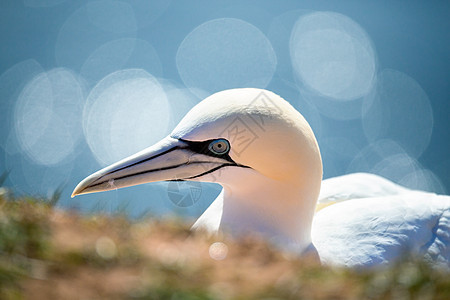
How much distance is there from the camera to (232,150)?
14.3ft

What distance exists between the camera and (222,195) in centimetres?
476

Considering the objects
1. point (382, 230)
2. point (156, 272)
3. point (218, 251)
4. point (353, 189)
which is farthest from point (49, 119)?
point (156, 272)

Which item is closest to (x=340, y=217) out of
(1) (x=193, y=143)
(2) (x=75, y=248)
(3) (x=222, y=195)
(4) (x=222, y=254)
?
(3) (x=222, y=195)

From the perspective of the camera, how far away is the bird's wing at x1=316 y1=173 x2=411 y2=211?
613cm

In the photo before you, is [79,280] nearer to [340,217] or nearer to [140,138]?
[340,217]

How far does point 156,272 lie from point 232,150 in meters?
2.33

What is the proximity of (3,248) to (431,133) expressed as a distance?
79.6 meters

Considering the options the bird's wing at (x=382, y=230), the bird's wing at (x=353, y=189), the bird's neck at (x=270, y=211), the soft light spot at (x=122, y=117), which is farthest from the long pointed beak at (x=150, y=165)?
the soft light spot at (x=122, y=117)

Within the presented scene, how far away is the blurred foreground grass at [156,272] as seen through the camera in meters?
1.93

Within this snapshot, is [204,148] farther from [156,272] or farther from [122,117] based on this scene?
[122,117]

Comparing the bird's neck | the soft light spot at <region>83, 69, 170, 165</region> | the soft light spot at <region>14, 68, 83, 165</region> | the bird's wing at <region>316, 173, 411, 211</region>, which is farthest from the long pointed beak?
the soft light spot at <region>14, 68, 83, 165</region>

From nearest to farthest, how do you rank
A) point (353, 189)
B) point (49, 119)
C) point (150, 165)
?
point (150, 165)
point (353, 189)
point (49, 119)

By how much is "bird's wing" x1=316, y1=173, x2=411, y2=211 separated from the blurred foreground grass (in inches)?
143

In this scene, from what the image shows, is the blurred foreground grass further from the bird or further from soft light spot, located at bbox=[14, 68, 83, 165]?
soft light spot, located at bbox=[14, 68, 83, 165]
